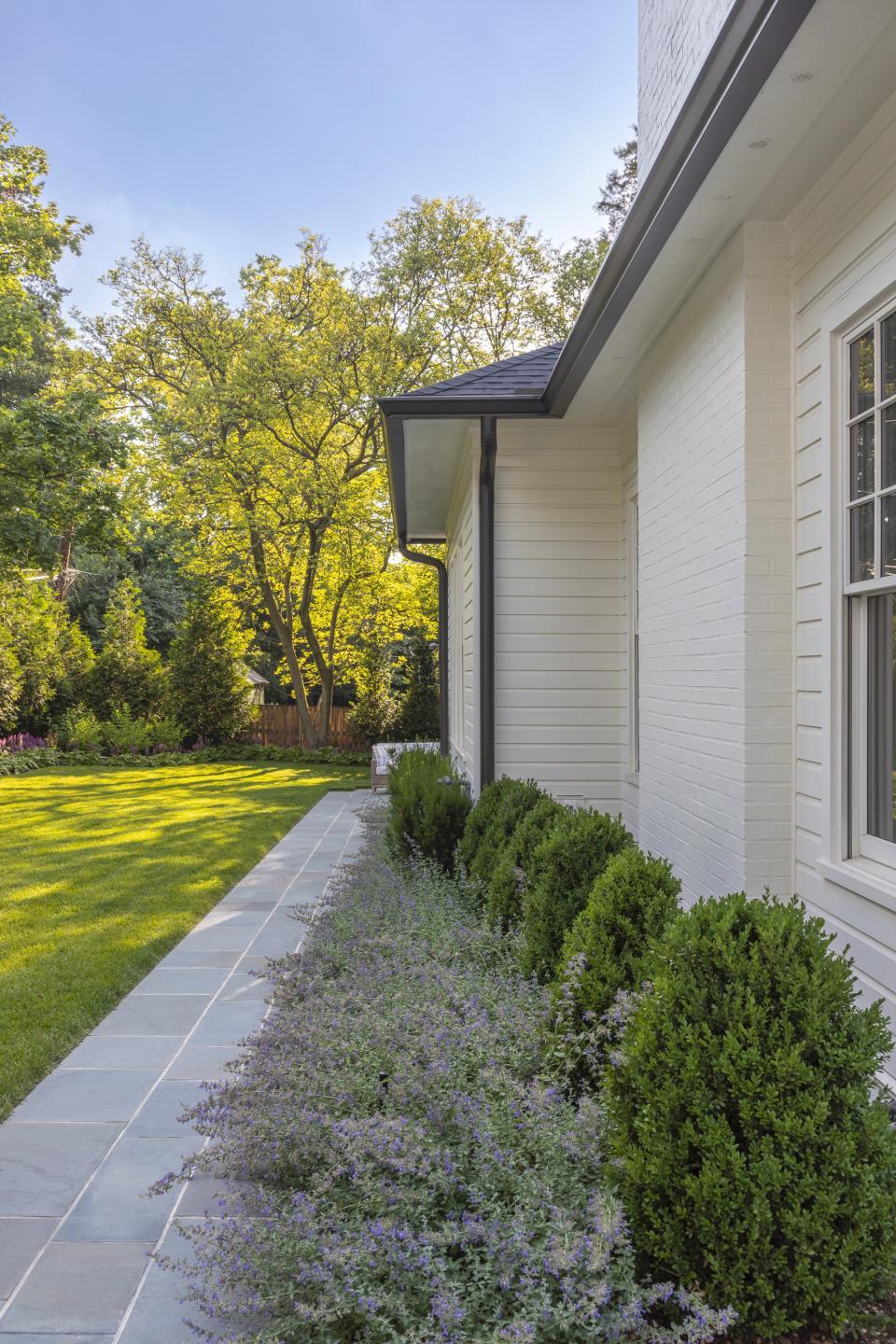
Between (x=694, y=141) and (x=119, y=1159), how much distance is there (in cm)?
367

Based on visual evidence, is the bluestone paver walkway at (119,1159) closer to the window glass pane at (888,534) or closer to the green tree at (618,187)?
the window glass pane at (888,534)

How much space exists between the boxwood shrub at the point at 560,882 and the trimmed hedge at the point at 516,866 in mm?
404

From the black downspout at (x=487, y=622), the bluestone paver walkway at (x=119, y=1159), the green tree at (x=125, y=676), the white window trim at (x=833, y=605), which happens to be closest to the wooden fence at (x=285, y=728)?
the green tree at (x=125, y=676)

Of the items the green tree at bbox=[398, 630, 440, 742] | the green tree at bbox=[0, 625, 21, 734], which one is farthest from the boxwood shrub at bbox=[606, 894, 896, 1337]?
the green tree at bbox=[0, 625, 21, 734]

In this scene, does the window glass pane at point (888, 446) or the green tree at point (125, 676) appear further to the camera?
the green tree at point (125, 676)

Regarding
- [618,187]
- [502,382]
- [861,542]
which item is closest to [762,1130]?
[861,542]

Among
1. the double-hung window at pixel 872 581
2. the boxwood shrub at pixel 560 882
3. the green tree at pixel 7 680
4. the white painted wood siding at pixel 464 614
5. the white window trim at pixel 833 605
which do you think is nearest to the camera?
the double-hung window at pixel 872 581

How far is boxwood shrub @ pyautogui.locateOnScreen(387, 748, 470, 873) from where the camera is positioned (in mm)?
6531

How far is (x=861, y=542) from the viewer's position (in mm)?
2939

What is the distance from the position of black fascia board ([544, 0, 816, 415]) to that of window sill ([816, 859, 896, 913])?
222cm

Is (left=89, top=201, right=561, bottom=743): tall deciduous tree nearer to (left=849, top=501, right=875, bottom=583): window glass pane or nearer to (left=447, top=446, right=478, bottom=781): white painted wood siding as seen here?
(left=447, top=446, right=478, bottom=781): white painted wood siding

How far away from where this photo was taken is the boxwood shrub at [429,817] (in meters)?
6.53

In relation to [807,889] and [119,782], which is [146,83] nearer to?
[119,782]

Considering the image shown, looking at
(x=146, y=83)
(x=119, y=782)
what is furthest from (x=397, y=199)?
(x=119, y=782)
